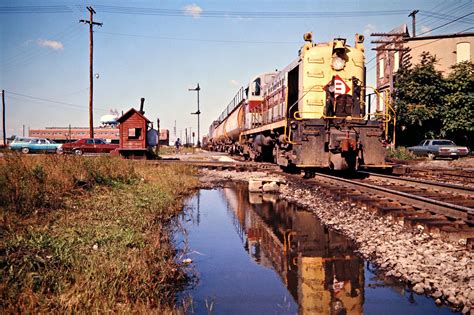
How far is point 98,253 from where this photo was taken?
13.4 ft

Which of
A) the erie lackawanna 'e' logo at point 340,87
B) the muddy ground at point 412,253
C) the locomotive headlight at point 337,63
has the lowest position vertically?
the muddy ground at point 412,253

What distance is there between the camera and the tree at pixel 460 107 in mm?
24766

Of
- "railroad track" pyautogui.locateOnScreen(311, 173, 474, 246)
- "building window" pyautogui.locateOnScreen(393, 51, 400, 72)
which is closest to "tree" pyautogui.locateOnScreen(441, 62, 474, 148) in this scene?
"building window" pyautogui.locateOnScreen(393, 51, 400, 72)

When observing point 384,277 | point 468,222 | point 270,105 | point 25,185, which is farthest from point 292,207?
point 270,105

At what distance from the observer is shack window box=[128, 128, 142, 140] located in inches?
808

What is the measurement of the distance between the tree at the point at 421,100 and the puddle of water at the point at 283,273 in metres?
22.6

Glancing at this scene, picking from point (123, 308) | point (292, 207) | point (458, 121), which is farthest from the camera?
point (458, 121)

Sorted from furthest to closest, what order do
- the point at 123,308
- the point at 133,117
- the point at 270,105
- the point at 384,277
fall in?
the point at 133,117
the point at 270,105
the point at 384,277
the point at 123,308

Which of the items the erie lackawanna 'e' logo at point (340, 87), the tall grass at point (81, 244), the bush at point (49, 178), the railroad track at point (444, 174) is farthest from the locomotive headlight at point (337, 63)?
the bush at point (49, 178)

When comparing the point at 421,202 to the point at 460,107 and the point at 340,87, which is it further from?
the point at 460,107

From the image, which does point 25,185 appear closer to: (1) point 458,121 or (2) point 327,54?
(2) point 327,54

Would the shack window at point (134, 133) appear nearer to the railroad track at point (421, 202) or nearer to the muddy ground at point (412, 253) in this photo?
the railroad track at point (421, 202)

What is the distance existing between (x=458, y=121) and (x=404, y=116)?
340cm

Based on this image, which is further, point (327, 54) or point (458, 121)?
point (458, 121)
